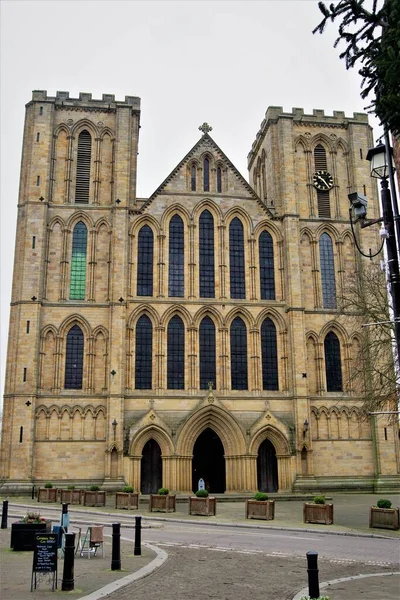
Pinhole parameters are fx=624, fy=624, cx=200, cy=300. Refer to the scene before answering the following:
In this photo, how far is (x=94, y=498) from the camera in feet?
98.2

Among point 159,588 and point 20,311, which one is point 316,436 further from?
point 159,588

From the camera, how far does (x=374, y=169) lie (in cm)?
1086

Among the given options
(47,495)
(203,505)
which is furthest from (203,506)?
(47,495)

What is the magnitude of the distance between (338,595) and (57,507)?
20.6 m

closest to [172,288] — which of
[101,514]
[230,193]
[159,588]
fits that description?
[230,193]

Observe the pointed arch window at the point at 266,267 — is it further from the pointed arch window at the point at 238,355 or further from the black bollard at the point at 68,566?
the black bollard at the point at 68,566

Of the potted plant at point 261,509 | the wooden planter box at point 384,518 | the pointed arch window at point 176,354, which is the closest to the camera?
the wooden planter box at point 384,518

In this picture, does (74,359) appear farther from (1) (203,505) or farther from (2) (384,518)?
(2) (384,518)

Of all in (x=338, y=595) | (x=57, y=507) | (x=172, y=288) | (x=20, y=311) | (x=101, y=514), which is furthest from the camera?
(x=172, y=288)

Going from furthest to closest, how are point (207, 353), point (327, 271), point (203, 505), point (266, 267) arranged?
point (327, 271) < point (266, 267) < point (207, 353) < point (203, 505)

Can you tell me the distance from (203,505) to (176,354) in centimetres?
1386

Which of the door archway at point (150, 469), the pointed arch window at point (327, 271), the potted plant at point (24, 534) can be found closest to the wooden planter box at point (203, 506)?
the door archway at point (150, 469)

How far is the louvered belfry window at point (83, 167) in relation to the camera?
137 feet

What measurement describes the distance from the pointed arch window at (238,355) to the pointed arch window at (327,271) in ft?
19.5
